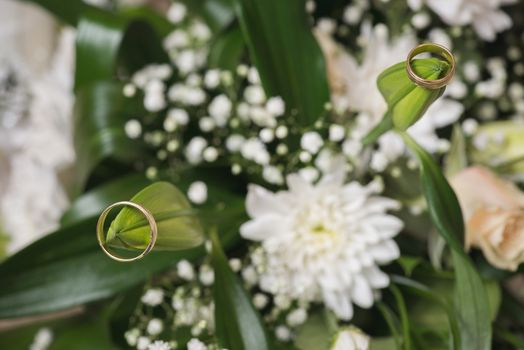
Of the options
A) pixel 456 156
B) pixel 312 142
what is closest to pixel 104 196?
pixel 312 142

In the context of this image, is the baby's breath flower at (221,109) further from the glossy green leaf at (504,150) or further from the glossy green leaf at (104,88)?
the glossy green leaf at (504,150)

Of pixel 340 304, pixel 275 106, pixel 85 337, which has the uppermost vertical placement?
pixel 275 106

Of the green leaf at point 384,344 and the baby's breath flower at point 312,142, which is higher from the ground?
the baby's breath flower at point 312,142

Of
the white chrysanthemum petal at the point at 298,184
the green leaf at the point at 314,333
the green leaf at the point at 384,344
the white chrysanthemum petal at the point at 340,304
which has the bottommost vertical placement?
the green leaf at the point at 314,333

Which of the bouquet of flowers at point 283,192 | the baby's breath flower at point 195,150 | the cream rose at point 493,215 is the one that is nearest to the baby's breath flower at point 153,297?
the bouquet of flowers at point 283,192

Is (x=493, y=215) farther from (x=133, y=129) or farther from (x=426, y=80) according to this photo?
(x=133, y=129)

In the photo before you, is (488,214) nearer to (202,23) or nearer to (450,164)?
(450,164)

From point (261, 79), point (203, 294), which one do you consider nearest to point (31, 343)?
point (203, 294)
